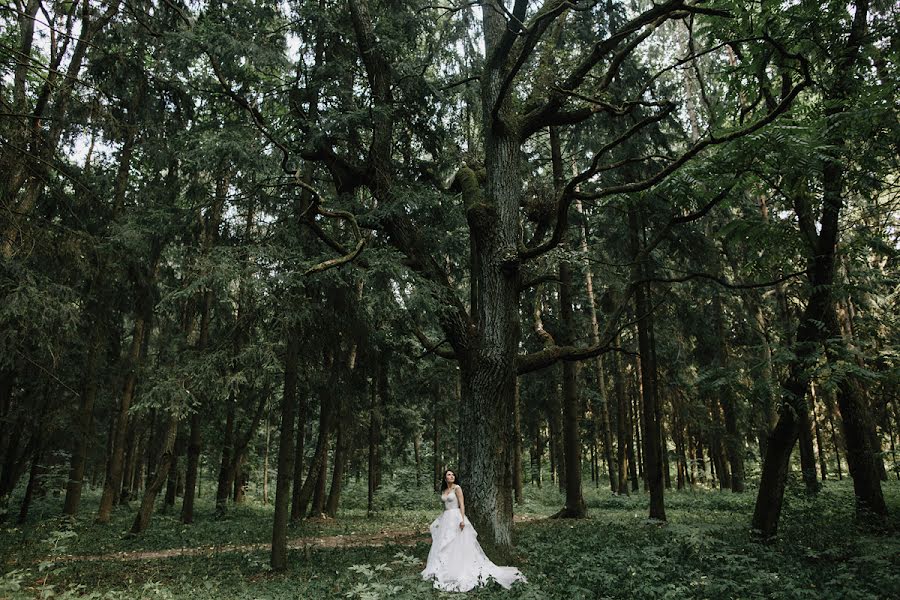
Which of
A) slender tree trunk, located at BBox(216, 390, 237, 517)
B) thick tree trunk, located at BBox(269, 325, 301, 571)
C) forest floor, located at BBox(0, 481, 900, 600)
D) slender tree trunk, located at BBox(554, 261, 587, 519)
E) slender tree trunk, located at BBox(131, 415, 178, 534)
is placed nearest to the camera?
forest floor, located at BBox(0, 481, 900, 600)

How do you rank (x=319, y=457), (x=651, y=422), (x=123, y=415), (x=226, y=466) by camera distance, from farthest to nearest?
(x=226, y=466)
(x=319, y=457)
(x=123, y=415)
(x=651, y=422)

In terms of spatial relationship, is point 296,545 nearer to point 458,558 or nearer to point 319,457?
point 319,457

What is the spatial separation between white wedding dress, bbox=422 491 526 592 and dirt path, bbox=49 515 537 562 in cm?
302

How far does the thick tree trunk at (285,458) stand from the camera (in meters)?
8.90

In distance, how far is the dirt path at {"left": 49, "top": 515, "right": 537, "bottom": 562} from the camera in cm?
1040

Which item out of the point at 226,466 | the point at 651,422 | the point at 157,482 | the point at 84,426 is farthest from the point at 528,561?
the point at 226,466

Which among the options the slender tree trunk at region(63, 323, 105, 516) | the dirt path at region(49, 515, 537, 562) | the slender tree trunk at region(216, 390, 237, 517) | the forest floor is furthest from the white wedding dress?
the slender tree trunk at region(216, 390, 237, 517)

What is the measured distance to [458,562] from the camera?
25.1ft

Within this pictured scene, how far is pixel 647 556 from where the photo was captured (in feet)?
24.9

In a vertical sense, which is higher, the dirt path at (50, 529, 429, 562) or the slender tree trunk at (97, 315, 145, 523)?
the slender tree trunk at (97, 315, 145, 523)

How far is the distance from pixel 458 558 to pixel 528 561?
132cm

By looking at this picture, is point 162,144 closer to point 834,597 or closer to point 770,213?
point 834,597

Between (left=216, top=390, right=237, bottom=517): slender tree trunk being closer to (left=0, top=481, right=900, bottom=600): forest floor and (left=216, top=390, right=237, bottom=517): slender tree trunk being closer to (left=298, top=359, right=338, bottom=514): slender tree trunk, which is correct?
(left=298, top=359, right=338, bottom=514): slender tree trunk

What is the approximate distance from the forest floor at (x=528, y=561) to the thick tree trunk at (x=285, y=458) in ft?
1.17
